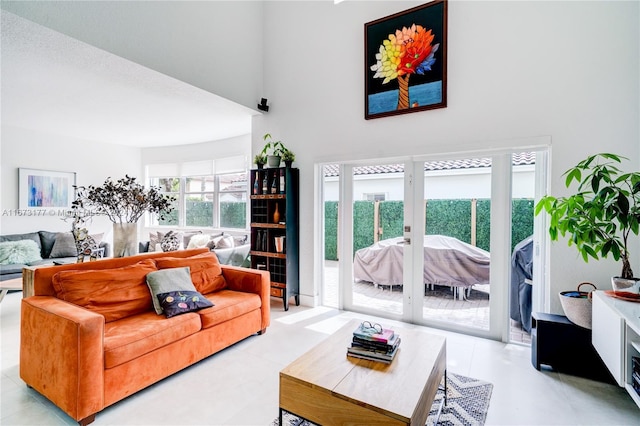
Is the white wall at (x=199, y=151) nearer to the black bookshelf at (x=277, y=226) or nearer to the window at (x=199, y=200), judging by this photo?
the window at (x=199, y=200)

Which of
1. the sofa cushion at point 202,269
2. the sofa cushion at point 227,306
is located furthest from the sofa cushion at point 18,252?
the sofa cushion at point 227,306

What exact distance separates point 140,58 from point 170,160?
14.4 ft

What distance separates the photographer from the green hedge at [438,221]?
10.2 ft

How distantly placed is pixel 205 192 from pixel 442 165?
16.1ft

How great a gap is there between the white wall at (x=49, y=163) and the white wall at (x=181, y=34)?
4.22 m

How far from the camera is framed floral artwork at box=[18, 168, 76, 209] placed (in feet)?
17.8

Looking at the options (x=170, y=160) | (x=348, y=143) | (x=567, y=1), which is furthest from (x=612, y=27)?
(x=170, y=160)

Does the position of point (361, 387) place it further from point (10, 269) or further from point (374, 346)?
point (10, 269)

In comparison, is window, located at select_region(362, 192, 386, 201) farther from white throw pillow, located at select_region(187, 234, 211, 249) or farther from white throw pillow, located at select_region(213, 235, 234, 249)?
white throw pillow, located at select_region(187, 234, 211, 249)

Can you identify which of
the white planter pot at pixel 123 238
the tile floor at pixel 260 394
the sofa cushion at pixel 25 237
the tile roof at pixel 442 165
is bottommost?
the tile floor at pixel 260 394

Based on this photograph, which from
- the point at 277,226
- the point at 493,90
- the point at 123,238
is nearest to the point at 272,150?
the point at 277,226

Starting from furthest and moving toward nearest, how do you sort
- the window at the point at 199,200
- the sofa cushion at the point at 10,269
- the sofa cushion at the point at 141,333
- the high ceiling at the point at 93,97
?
the window at the point at 199,200, the sofa cushion at the point at 10,269, the high ceiling at the point at 93,97, the sofa cushion at the point at 141,333

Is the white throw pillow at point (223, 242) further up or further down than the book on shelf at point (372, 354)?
further up

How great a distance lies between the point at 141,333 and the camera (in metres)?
2.18
